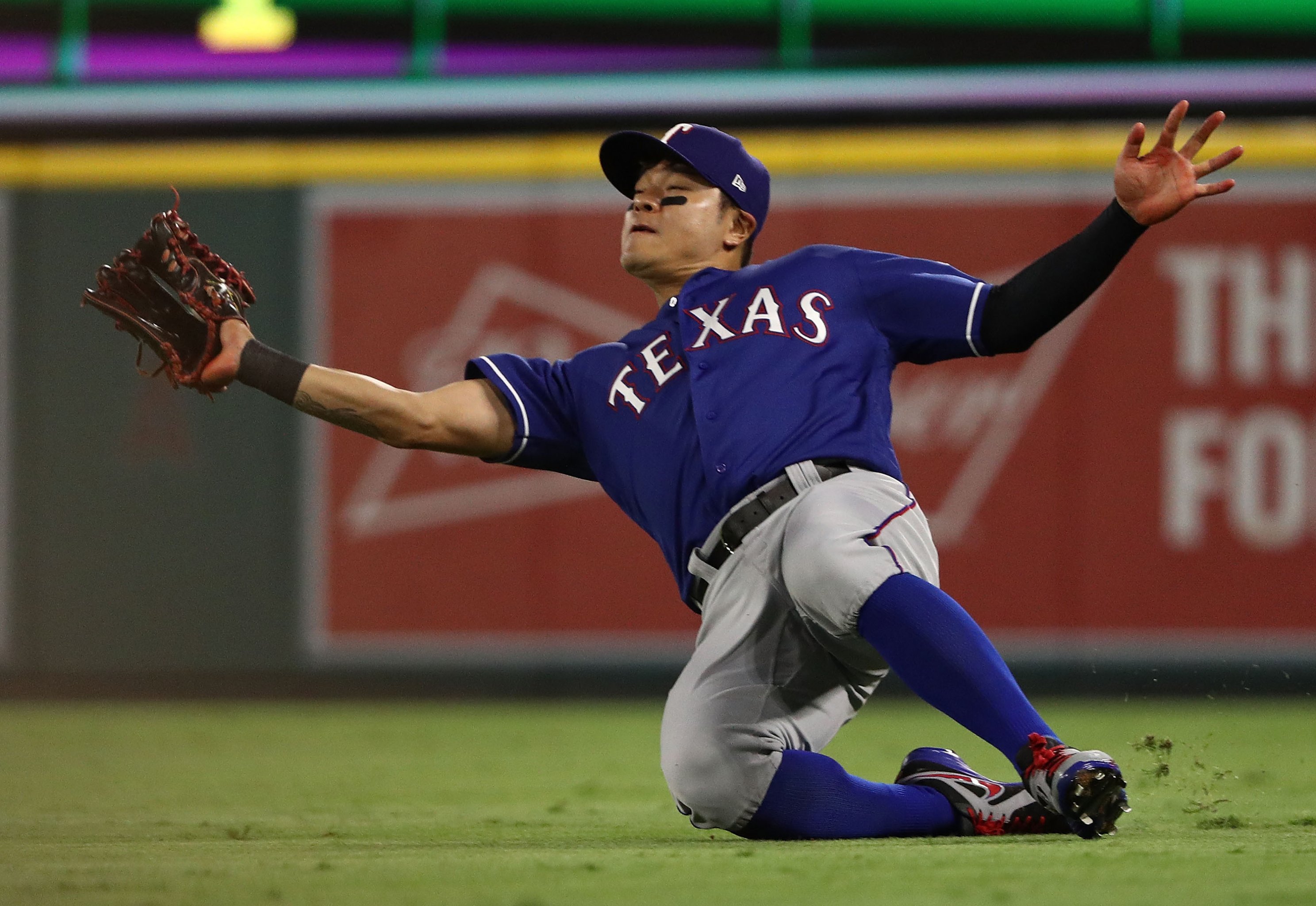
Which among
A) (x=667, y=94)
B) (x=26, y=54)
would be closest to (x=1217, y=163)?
(x=667, y=94)

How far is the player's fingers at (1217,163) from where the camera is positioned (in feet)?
9.35

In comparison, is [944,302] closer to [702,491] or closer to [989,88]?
[702,491]

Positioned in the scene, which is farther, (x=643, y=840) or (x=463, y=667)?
(x=463, y=667)

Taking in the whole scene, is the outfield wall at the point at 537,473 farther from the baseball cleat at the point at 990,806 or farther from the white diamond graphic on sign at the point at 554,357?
the baseball cleat at the point at 990,806

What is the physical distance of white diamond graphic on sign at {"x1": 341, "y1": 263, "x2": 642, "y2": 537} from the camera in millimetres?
7844

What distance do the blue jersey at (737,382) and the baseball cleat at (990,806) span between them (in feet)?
1.96

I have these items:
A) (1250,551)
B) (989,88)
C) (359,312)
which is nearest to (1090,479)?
(1250,551)

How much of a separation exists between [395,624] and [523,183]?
2275 mm

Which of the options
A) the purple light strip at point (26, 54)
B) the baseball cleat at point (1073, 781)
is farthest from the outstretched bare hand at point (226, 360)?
the purple light strip at point (26, 54)

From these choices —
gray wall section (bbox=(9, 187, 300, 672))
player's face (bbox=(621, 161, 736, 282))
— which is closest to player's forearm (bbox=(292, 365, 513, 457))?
player's face (bbox=(621, 161, 736, 282))

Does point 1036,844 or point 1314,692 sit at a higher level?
point 1036,844

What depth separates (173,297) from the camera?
326cm

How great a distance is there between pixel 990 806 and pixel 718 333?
1.07 meters

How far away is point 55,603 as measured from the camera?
26.2 feet
